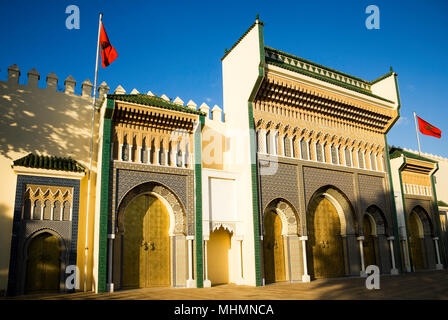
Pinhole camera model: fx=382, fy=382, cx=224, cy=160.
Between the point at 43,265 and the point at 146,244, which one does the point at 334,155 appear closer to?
the point at 146,244

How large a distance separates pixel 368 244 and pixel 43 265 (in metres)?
12.6

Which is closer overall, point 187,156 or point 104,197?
point 104,197

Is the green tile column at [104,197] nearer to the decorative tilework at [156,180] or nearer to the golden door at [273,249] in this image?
the decorative tilework at [156,180]

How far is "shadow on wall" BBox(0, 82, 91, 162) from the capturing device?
38.2 ft

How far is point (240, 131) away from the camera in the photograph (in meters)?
14.2

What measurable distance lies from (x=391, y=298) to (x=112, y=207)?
7811mm

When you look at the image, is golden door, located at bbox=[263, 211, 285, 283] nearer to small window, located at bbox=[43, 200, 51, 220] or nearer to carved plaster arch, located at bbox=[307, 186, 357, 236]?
carved plaster arch, located at bbox=[307, 186, 357, 236]

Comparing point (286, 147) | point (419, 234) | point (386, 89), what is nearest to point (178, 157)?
point (286, 147)

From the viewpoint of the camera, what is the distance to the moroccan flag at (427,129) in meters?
20.9

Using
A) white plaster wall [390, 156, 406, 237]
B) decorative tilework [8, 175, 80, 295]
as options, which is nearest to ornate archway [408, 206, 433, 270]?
white plaster wall [390, 156, 406, 237]

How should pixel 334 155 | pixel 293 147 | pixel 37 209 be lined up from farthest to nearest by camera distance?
pixel 334 155
pixel 293 147
pixel 37 209

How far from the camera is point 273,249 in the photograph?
13680 mm

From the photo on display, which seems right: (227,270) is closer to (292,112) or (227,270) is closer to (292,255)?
(292,255)
